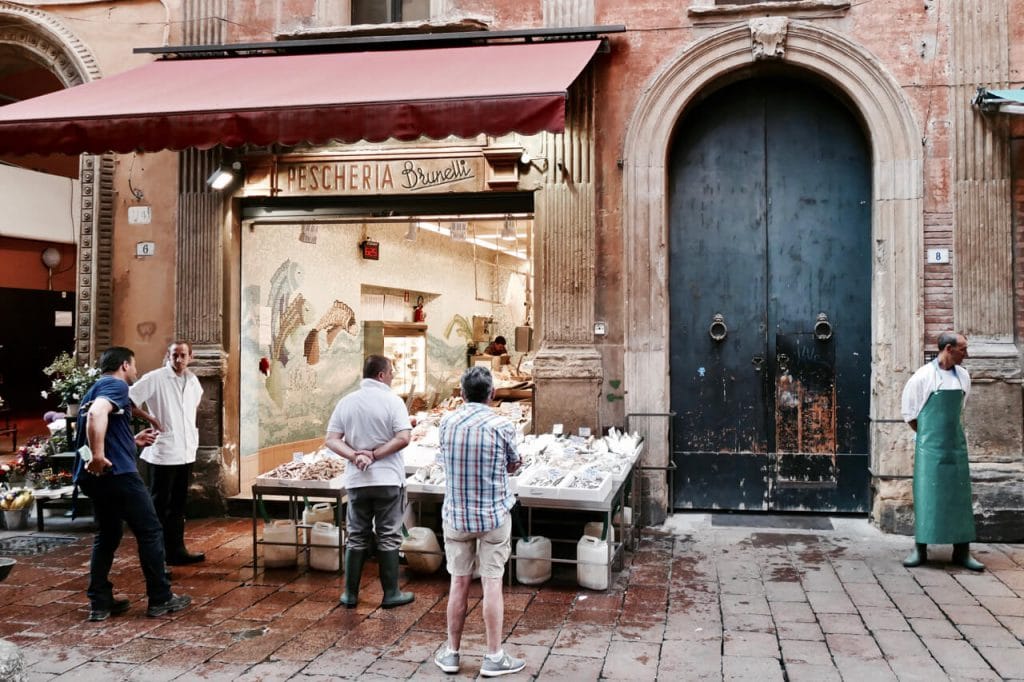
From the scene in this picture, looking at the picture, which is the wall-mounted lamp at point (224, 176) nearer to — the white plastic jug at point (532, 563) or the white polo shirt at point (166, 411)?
the white polo shirt at point (166, 411)

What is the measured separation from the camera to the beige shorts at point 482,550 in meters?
4.49

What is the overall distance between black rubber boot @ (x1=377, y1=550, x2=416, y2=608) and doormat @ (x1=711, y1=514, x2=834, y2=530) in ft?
11.4

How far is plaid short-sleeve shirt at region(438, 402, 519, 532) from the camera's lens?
4477mm

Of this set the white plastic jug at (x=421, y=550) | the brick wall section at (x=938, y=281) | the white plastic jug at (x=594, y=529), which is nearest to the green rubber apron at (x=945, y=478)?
the brick wall section at (x=938, y=281)

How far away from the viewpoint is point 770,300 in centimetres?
821

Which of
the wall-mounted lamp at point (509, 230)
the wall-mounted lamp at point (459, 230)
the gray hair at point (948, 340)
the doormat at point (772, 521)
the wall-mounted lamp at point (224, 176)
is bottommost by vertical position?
the doormat at point (772, 521)

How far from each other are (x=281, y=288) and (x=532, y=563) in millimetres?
5169

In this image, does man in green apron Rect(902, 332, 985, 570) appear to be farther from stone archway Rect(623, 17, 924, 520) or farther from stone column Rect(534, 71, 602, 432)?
stone column Rect(534, 71, 602, 432)

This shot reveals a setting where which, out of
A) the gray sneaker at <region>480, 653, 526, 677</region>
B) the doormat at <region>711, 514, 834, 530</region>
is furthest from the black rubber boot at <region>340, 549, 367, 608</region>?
the doormat at <region>711, 514, 834, 530</region>

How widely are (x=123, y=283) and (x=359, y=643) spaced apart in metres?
5.71

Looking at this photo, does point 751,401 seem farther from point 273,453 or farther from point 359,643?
point 273,453

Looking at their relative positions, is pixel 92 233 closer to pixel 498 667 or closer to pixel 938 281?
pixel 498 667

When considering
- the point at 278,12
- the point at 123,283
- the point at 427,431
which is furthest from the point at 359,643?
the point at 278,12

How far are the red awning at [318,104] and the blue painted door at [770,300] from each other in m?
1.86
